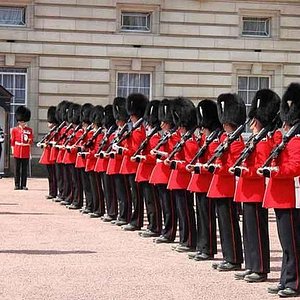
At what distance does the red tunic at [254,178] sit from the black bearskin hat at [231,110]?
2.27 ft

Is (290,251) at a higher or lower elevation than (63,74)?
lower

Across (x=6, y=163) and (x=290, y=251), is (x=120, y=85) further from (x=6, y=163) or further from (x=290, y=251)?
(x=290, y=251)

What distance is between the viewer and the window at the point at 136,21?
936 inches

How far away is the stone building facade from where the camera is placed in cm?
2302

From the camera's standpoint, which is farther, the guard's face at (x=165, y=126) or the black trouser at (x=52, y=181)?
the black trouser at (x=52, y=181)

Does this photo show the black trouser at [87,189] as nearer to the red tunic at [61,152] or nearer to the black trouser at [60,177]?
the red tunic at [61,152]

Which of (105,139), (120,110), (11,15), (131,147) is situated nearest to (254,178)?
(131,147)

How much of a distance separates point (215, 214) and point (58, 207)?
19.4ft

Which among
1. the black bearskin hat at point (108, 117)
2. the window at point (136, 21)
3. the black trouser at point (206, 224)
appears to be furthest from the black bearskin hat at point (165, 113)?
the window at point (136, 21)

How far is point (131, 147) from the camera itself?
11484mm

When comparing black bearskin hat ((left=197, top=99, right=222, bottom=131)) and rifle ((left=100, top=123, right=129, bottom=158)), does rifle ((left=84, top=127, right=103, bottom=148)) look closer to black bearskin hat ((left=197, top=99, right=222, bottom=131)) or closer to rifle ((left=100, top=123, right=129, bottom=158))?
rifle ((left=100, top=123, right=129, bottom=158))

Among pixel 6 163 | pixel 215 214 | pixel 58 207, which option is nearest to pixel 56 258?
pixel 215 214

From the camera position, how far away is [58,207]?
14.7 m

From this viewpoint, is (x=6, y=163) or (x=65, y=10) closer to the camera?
(x=6, y=163)
